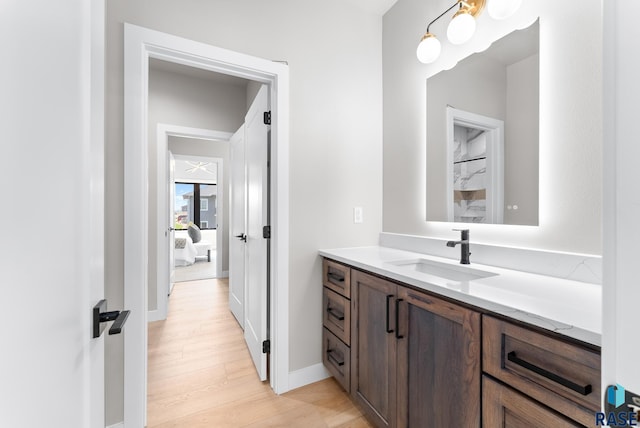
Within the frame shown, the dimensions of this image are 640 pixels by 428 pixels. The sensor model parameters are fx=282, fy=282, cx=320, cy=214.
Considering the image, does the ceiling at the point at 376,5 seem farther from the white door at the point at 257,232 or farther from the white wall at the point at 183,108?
the white wall at the point at 183,108

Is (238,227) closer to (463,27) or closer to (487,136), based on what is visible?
(487,136)

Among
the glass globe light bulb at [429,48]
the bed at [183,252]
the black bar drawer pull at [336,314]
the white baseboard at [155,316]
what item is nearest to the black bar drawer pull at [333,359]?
the black bar drawer pull at [336,314]

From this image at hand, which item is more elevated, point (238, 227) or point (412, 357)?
point (238, 227)

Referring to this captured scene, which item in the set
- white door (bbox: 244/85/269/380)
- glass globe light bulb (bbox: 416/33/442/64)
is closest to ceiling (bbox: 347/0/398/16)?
glass globe light bulb (bbox: 416/33/442/64)

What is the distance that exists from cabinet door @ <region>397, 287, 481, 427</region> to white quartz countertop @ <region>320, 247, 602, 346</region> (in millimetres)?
63

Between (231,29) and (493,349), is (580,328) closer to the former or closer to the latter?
(493,349)

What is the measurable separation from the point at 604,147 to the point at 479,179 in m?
1.36

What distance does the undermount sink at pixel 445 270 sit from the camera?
1416 mm

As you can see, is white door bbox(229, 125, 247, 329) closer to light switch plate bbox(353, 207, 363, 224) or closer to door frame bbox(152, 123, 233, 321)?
door frame bbox(152, 123, 233, 321)

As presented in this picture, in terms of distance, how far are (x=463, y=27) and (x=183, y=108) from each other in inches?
119

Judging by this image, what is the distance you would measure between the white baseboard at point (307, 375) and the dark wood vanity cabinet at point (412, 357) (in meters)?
0.42

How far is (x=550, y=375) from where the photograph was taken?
2.48 feet

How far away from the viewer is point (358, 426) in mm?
1576

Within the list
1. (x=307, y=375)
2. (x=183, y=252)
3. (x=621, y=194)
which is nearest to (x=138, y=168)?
(x=307, y=375)
